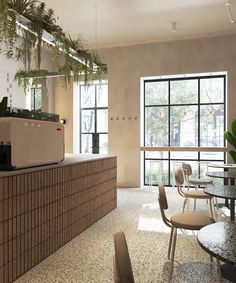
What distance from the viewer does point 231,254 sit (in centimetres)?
120

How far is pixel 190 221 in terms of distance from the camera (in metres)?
2.52

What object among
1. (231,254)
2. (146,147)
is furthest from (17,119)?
(146,147)

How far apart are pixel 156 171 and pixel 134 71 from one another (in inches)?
107

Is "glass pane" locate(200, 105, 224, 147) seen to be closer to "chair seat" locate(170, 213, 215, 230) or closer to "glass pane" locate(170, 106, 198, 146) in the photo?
"glass pane" locate(170, 106, 198, 146)

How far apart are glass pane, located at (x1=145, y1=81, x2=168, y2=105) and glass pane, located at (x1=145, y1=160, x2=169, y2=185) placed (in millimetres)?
1609

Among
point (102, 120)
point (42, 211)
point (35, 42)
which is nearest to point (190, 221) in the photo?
point (42, 211)

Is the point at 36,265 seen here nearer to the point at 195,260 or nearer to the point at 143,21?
the point at 195,260

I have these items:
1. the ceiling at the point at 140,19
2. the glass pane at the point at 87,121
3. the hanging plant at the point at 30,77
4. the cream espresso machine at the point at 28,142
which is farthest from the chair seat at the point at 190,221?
the glass pane at the point at 87,121

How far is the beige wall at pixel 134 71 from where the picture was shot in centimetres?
688

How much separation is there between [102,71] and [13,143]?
3.03 metres

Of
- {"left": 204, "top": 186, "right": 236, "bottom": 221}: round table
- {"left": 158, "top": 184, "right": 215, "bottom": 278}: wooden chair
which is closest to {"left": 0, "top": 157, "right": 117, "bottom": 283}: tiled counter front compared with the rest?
{"left": 158, "top": 184, "right": 215, "bottom": 278}: wooden chair

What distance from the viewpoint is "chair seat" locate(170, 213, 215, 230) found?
2.43 metres

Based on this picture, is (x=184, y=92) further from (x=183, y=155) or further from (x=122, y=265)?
(x=122, y=265)

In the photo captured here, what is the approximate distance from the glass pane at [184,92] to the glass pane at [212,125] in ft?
1.25
